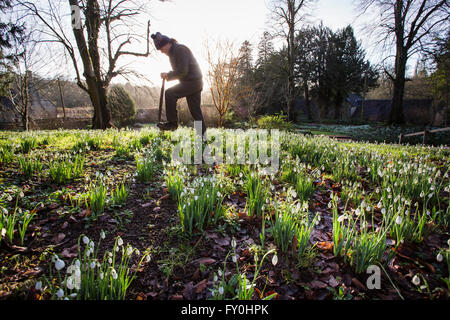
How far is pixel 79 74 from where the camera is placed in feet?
37.6

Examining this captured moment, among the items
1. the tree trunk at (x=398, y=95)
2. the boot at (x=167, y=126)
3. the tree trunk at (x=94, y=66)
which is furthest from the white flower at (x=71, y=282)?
the tree trunk at (x=398, y=95)

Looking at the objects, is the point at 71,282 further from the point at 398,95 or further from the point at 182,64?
the point at 398,95

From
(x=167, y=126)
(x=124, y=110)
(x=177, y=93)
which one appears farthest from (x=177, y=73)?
(x=124, y=110)

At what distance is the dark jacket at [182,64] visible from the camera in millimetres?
4696

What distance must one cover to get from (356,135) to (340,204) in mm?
13731

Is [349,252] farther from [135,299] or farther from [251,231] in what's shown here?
[135,299]

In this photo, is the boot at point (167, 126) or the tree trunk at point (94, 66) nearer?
the boot at point (167, 126)

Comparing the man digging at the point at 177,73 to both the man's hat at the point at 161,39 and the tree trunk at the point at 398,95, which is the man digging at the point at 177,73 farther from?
the tree trunk at the point at 398,95

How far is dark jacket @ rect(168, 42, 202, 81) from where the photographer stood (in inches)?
185

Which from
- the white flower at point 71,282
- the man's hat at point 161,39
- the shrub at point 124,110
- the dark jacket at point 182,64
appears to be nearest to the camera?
the white flower at point 71,282

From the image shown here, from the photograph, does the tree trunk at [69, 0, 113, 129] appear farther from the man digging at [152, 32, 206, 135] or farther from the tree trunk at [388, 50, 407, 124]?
the tree trunk at [388, 50, 407, 124]

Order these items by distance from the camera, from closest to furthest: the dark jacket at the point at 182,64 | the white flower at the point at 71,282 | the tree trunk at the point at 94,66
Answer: the white flower at the point at 71,282, the dark jacket at the point at 182,64, the tree trunk at the point at 94,66

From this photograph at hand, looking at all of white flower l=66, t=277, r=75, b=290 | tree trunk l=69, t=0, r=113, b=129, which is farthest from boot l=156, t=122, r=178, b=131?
tree trunk l=69, t=0, r=113, b=129
